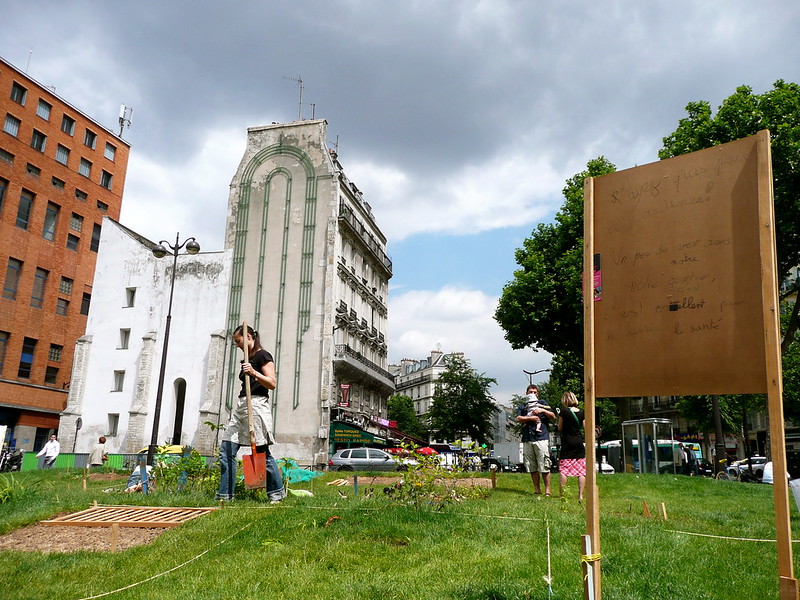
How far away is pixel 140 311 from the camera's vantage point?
41.6 metres

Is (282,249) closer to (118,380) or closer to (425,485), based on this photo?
(118,380)

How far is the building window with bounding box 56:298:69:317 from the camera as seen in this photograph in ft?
155

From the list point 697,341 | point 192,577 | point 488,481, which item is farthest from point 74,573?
point 488,481

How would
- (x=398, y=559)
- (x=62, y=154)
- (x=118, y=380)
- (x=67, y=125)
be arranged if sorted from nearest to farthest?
(x=398, y=559), (x=118, y=380), (x=62, y=154), (x=67, y=125)

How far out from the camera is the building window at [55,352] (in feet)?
152

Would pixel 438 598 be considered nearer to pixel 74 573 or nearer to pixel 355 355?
pixel 74 573

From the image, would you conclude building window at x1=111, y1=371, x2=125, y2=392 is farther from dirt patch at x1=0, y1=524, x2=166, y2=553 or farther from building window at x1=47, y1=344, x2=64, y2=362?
dirt patch at x1=0, y1=524, x2=166, y2=553

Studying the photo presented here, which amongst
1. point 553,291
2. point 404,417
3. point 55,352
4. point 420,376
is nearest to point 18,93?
point 55,352

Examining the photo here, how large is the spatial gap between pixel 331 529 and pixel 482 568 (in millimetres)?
1619

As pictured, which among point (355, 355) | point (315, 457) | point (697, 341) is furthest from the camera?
point (355, 355)

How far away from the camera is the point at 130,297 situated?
139ft

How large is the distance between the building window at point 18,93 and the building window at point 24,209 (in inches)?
255

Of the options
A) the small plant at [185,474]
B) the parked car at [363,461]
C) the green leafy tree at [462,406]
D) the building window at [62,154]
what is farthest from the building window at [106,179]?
the small plant at [185,474]

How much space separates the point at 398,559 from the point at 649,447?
22.9 meters
